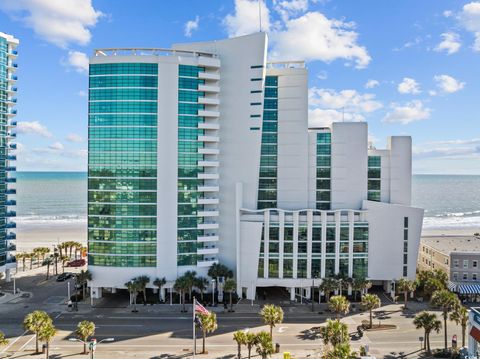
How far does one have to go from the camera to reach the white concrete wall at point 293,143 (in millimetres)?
75062

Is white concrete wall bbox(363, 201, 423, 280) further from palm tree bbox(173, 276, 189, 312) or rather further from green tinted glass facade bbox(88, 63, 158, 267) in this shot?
green tinted glass facade bbox(88, 63, 158, 267)

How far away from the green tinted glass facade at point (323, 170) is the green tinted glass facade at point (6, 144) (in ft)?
214

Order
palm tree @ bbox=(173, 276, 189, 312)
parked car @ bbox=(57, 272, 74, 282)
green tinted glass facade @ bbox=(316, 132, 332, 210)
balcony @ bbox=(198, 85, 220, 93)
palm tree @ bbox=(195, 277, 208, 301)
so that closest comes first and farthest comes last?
palm tree @ bbox=(173, 276, 189, 312)
palm tree @ bbox=(195, 277, 208, 301)
balcony @ bbox=(198, 85, 220, 93)
green tinted glass facade @ bbox=(316, 132, 332, 210)
parked car @ bbox=(57, 272, 74, 282)

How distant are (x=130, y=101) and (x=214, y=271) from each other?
36.1m

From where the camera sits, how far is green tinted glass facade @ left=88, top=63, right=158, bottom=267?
68.6 meters

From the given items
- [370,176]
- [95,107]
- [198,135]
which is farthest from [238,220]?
[95,107]

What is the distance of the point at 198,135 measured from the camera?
71.1 meters

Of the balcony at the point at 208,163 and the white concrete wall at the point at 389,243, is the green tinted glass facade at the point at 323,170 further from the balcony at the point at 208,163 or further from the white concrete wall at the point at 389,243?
the balcony at the point at 208,163

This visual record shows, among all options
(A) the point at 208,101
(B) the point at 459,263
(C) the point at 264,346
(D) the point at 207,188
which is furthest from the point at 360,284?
(A) the point at 208,101

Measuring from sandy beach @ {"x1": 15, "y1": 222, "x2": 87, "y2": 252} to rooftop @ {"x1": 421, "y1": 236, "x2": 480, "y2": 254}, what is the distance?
4253 inches

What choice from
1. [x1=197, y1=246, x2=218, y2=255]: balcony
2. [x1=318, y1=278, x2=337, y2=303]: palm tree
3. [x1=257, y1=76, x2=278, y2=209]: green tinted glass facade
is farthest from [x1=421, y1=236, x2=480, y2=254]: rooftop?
[x1=197, y1=246, x2=218, y2=255]: balcony

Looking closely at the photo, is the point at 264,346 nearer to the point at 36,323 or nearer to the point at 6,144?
the point at 36,323

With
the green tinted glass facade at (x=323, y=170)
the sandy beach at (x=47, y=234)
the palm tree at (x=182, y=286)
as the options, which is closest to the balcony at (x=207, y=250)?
the palm tree at (x=182, y=286)

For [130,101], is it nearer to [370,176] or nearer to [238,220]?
[238,220]
